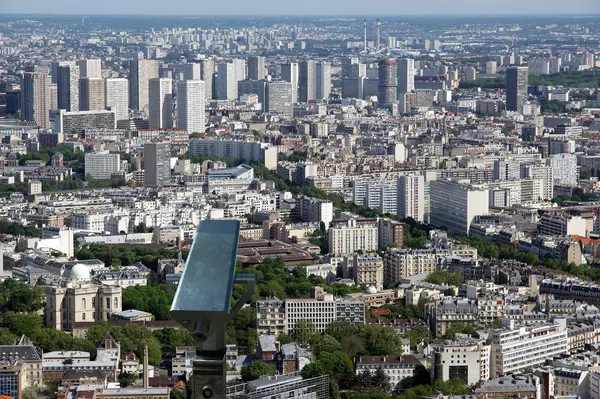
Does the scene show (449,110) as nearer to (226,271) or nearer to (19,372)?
(19,372)

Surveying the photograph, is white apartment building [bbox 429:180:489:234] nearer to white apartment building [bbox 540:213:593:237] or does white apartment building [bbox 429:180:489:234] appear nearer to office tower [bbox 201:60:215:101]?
white apartment building [bbox 540:213:593:237]

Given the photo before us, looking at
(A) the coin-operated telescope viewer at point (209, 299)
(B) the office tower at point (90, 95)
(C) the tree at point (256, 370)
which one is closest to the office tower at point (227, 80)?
(B) the office tower at point (90, 95)

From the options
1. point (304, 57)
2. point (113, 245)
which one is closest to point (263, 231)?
point (113, 245)

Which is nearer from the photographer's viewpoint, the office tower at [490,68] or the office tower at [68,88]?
the office tower at [68,88]

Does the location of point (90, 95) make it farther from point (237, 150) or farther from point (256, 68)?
point (256, 68)

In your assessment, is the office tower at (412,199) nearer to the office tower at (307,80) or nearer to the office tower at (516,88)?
the office tower at (516,88)

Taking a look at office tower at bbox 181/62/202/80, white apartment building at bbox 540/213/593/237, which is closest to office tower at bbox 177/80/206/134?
office tower at bbox 181/62/202/80

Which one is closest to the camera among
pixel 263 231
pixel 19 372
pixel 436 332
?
pixel 19 372
